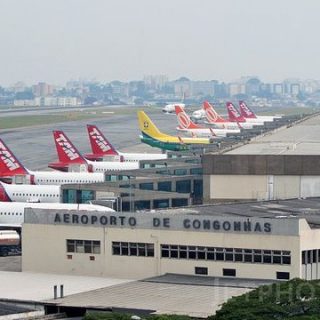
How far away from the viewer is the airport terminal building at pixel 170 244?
231 feet

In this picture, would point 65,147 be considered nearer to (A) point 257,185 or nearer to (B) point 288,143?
(B) point 288,143

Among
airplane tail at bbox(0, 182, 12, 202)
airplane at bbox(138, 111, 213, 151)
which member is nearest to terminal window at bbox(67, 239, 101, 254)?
airplane tail at bbox(0, 182, 12, 202)

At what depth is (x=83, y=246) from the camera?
7506 cm

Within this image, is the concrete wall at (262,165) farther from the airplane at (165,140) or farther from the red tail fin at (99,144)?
the airplane at (165,140)

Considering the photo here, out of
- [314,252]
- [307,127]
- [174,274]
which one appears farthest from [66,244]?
[307,127]

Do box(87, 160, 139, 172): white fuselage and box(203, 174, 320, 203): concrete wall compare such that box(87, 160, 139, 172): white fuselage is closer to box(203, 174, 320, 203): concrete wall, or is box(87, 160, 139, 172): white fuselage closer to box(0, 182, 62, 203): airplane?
box(0, 182, 62, 203): airplane

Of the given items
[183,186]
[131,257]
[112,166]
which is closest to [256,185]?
[183,186]

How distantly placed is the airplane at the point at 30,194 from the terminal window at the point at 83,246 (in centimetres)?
3908

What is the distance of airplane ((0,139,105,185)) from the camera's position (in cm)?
12812

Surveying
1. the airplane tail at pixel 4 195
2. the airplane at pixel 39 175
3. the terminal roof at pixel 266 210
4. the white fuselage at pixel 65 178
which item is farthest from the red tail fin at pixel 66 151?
the terminal roof at pixel 266 210

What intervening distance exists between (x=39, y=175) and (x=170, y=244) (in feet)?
195

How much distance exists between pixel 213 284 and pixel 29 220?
13.0 m

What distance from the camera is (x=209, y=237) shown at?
236 feet

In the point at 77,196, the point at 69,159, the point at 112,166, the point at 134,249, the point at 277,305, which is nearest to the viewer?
the point at 277,305
